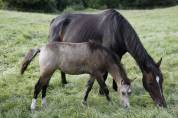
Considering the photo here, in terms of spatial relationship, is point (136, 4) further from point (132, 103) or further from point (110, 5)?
point (132, 103)

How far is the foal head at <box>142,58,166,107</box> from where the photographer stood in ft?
20.9

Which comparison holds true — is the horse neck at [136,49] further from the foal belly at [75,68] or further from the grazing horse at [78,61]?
the foal belly at [75,68]

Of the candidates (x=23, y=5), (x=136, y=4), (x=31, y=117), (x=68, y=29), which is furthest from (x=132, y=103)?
(x=136, y=4)

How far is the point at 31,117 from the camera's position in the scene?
20.2 ft

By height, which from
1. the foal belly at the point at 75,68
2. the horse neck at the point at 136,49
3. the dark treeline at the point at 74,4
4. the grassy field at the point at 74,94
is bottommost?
the dark treeline at the point at 74,4

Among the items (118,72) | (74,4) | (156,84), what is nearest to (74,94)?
(118,72)

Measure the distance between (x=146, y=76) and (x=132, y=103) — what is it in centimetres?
76

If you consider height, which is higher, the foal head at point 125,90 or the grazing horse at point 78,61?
the grazing horse at point 78,61

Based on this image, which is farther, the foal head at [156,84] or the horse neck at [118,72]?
the foal head at [156,84]

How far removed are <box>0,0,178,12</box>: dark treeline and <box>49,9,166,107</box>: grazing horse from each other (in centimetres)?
2852

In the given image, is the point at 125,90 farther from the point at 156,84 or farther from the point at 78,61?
the point at 78,61

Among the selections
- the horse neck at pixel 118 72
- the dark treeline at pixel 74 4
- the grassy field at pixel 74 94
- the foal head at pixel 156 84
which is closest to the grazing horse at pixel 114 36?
the foal head at pixel 156 84

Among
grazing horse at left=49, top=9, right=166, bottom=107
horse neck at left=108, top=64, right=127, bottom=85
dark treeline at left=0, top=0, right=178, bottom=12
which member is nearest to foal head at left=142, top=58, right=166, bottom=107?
grazing horse at left=49, top=9, right=166, bottom=107

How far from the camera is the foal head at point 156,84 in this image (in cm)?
636
